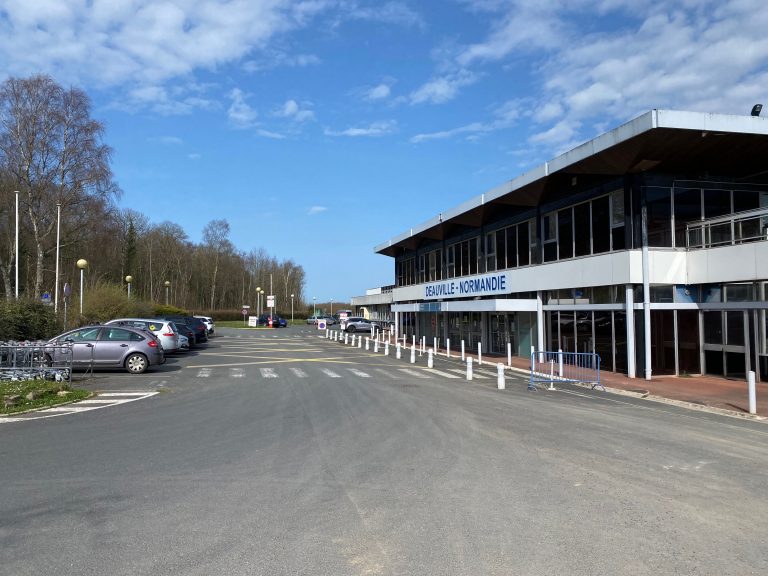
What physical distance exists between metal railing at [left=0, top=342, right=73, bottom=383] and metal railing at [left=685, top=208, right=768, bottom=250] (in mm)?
19627

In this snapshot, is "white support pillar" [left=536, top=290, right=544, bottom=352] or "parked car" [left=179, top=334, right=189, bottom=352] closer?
"white support pillar" [left=536, top=290, right=544, bottom=352]

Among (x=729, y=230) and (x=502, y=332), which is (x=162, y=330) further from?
(x=729, y=230)

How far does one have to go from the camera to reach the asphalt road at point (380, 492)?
4.63 metres

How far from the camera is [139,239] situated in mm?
77250

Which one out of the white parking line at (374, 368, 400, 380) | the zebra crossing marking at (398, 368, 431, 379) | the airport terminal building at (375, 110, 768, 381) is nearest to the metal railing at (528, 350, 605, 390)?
the airport terminal building at (375, 110, 768, 381)

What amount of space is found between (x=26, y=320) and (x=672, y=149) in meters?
25.1

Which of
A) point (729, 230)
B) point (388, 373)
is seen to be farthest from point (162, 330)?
point (729, 230)

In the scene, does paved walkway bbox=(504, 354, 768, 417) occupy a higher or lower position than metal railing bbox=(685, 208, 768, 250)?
lower

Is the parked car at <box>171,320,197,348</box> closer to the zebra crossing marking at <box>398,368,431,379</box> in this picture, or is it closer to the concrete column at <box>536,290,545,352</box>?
the zebra crossing marking at <box>398,368,431,379</box>

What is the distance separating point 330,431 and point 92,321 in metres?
25.7

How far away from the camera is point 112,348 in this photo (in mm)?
19688

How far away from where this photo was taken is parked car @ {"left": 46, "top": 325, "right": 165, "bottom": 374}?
19.4 meters

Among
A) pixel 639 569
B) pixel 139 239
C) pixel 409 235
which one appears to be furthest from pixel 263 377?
pixel 139 239

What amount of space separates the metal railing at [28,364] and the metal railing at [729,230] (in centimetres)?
1963
